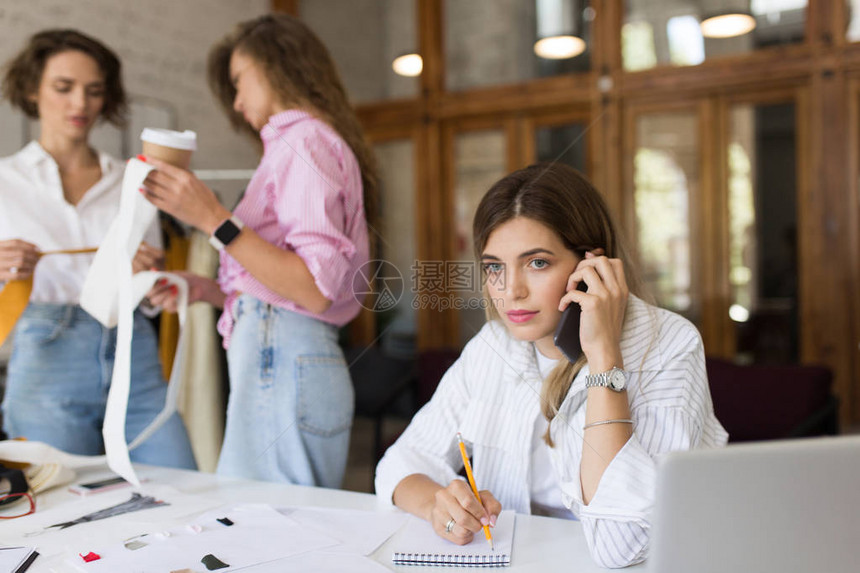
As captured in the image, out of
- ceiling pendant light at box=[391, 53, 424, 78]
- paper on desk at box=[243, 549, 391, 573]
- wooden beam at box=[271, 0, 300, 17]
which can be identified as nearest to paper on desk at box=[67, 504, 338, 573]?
paper on desk at box=[243, 549, 391, 573]

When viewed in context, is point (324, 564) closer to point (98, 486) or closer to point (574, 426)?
point (574, 426)

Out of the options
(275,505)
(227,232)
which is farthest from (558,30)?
(275,505)

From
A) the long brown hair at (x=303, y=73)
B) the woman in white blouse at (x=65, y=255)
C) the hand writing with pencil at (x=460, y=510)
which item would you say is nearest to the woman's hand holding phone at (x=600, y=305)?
the hand writing with pencil at (x=460, y=510)

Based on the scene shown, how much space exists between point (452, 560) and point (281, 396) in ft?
1.70

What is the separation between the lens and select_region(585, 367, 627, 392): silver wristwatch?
964mm

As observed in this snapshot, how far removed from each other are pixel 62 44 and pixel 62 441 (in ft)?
2.80

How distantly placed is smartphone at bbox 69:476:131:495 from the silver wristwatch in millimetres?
839

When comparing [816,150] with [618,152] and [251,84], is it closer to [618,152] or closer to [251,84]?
[618,152]

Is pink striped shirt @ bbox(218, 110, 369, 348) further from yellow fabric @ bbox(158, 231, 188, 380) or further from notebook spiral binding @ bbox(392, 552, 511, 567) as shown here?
notebook spiral binding @ bbox(392, 552, 511, 567)

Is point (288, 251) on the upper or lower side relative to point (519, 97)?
lower

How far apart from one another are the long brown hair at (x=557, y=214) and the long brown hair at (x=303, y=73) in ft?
1.13

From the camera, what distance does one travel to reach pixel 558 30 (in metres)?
4.54

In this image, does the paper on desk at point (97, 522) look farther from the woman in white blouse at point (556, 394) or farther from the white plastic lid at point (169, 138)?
the white plastic lid at point (169, 138)

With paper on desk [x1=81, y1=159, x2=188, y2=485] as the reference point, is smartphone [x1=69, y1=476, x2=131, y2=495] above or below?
below
